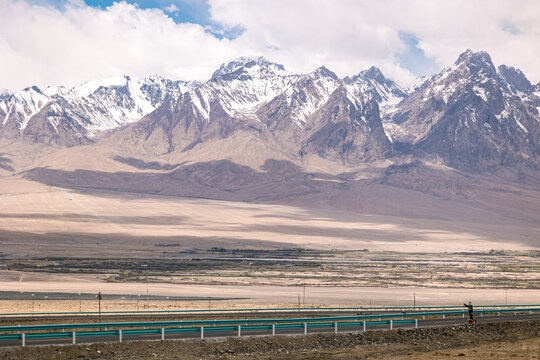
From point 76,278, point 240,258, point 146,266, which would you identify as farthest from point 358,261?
point 76,278

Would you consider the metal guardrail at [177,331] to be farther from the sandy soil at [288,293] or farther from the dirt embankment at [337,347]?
the sandy soil at [288,293]

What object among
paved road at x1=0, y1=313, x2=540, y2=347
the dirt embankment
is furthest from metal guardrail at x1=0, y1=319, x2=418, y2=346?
the dirt embankment

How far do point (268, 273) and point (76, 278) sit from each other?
119ft

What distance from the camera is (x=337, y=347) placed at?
137 ft

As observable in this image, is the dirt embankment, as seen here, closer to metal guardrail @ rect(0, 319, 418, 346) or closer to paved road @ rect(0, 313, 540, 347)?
metal guardrail @ rect(0, 319, 418, 346)

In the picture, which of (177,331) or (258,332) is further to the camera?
(258,332)

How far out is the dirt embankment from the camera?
36531 mm

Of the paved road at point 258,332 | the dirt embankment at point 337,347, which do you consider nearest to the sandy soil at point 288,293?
the paved road at point 258,332

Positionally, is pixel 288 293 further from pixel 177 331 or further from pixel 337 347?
pixel 177 331

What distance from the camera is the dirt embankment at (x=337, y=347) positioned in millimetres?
36531

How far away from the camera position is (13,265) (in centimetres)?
13712

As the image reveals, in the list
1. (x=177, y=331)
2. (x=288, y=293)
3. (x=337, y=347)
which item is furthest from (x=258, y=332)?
(x=288, y=293)

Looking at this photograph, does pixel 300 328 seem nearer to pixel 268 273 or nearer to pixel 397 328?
pixel 397 328

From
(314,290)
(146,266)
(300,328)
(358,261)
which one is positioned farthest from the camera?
(358,261)
